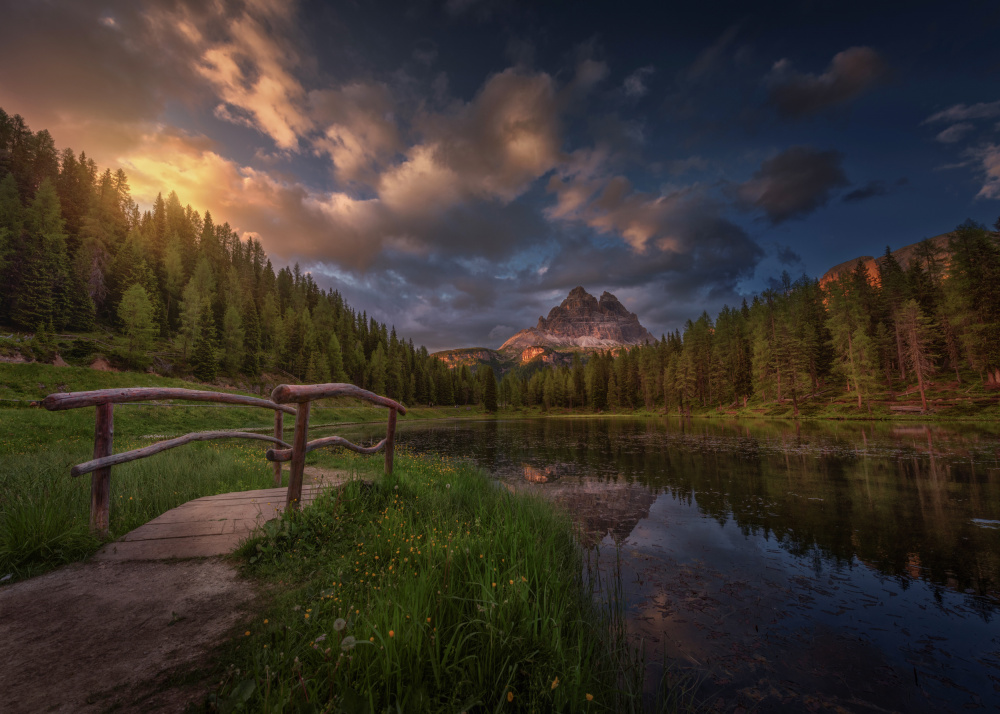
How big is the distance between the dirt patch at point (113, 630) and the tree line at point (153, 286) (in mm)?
66890

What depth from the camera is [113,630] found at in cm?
321

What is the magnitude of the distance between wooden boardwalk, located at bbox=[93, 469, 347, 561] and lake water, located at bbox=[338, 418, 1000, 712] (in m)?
6.24

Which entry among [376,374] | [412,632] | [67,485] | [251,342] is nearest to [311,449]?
[412,632]

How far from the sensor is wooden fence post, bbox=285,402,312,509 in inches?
235

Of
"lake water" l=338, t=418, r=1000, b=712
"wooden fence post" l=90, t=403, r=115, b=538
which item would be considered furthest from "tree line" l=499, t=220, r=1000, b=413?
"wooden fence post" l=90, t=403, r=115, b=538

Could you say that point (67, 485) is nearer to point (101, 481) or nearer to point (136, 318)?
point (101, 481)

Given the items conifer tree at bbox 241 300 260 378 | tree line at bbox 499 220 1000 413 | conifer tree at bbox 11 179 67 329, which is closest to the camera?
tree line at bbox 499 220 1000 413

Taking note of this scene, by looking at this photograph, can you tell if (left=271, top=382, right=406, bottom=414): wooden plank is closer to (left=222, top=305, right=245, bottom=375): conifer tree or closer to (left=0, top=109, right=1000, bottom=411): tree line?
(left=0, top=109, right=1000, bottom=411): tree line

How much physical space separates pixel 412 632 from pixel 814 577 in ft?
27.0

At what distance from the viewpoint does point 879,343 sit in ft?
186

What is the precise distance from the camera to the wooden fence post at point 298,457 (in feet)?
19.6

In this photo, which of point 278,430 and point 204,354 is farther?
point 204,354

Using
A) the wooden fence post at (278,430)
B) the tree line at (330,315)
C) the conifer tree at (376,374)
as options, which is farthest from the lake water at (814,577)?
the conifer tree at (376,374)

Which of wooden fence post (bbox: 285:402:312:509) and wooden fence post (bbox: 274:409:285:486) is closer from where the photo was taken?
wooden fence post (bbox: 285:402:312:509)
